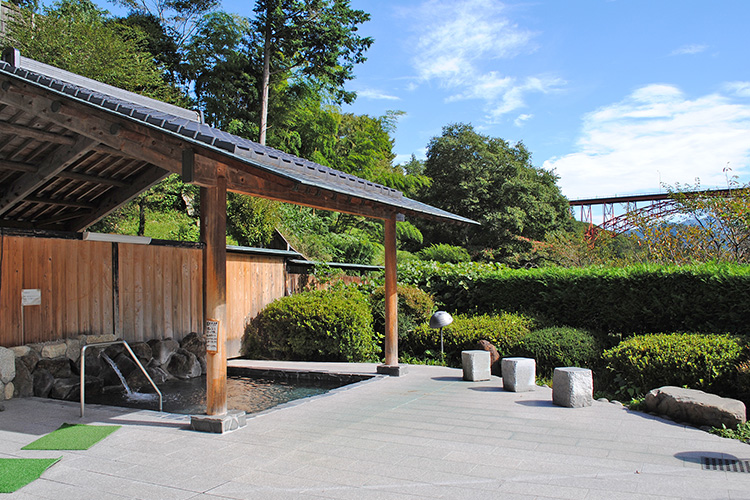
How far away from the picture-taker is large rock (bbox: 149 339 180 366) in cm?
830

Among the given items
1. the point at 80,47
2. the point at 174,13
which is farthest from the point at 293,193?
the point at 174,13

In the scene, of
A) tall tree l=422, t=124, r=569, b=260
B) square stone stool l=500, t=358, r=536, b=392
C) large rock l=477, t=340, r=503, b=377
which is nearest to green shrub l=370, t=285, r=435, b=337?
large rock l=477, t=340, r=503, b=377

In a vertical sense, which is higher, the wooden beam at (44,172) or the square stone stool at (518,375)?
the wooden beam at (44,172)

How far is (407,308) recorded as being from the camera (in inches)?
405

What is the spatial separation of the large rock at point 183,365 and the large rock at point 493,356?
4.85m

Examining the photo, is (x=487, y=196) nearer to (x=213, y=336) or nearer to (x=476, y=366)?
(x=476, y=366)

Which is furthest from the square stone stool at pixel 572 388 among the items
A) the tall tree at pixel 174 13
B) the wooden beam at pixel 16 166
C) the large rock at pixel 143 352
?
the tall tree at pixel 174 13

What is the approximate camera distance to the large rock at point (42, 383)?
6.42 meters

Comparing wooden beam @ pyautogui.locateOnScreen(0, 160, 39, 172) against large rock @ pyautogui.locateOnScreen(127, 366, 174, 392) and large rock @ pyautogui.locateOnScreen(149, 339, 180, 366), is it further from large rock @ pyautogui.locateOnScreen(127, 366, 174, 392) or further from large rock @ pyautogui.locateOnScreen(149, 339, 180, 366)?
large rock @ pyautogui.locateOnScreen(127, 366, 174, 392)

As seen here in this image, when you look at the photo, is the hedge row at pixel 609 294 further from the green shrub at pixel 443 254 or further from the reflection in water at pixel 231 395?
the green shrub at pixel 443 254

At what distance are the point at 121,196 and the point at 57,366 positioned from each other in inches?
118

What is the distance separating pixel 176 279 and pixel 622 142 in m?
18.7

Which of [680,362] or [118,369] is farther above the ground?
[680,362]

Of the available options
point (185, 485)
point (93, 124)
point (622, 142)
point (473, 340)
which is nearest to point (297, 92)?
point (622, 142)
